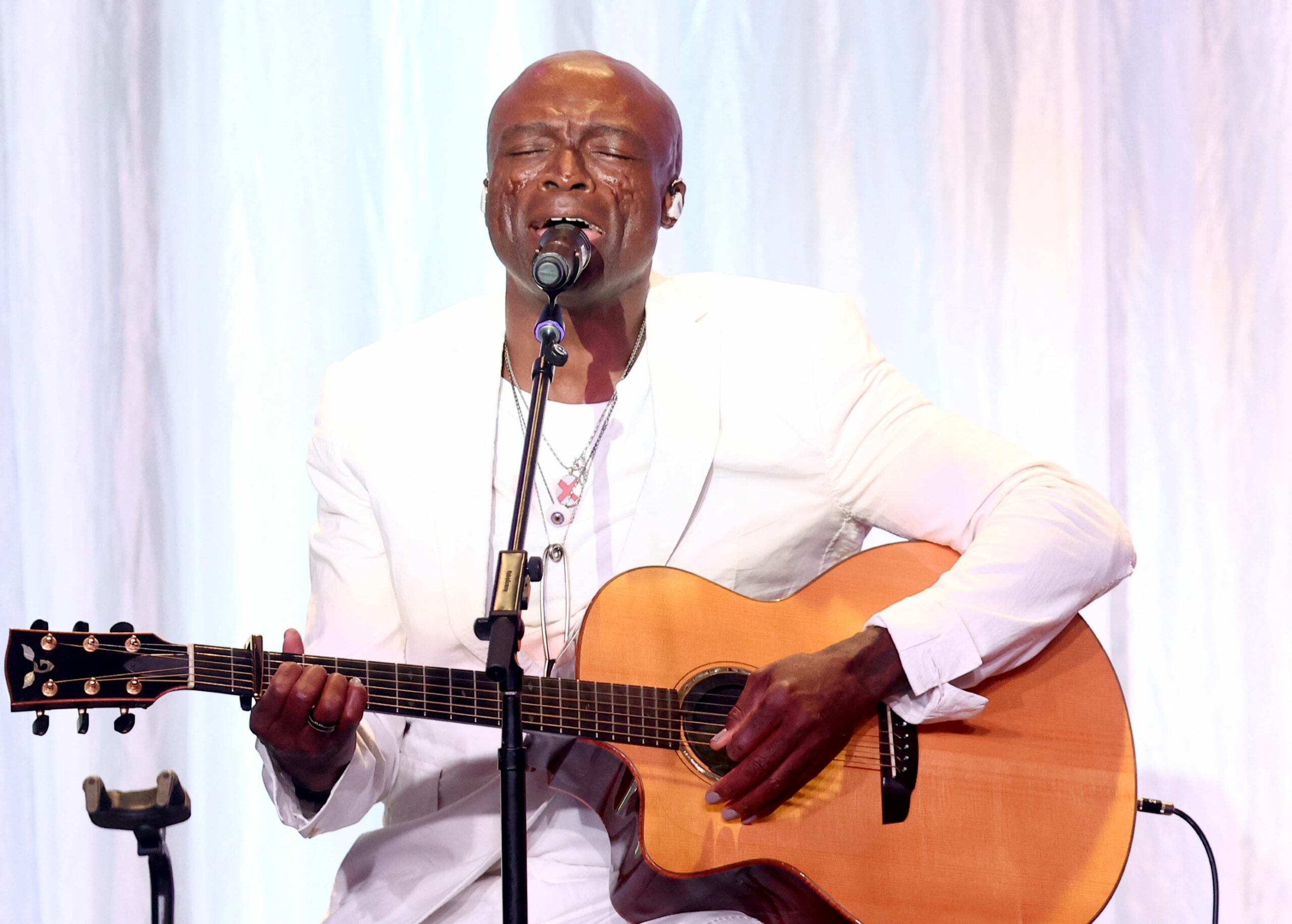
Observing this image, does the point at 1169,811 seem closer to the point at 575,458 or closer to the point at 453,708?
the point at 575,458

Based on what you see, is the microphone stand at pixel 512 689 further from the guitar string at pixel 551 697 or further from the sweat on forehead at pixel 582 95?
the sweat on forehead at pixel 582 95

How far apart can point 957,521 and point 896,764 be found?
521 mm

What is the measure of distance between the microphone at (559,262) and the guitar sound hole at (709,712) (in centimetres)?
77

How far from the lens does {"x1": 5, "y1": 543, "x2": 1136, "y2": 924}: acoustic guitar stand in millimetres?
2291

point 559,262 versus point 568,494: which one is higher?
point 559,262

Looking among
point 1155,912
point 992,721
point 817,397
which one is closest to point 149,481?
point 817,397

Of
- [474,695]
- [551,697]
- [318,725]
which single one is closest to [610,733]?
[551,697]

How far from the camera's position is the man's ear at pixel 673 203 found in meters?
2.92

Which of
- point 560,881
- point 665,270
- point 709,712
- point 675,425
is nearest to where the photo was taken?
point 709,712

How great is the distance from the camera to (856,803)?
2391 mm

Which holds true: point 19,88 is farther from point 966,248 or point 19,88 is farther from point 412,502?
point 966,248

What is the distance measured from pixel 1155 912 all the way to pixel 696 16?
9.34 ft

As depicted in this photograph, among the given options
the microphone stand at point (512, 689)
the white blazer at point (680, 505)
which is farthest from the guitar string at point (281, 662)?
the microphone stand at point (512, 689)

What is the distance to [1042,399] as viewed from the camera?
379 centimetres
